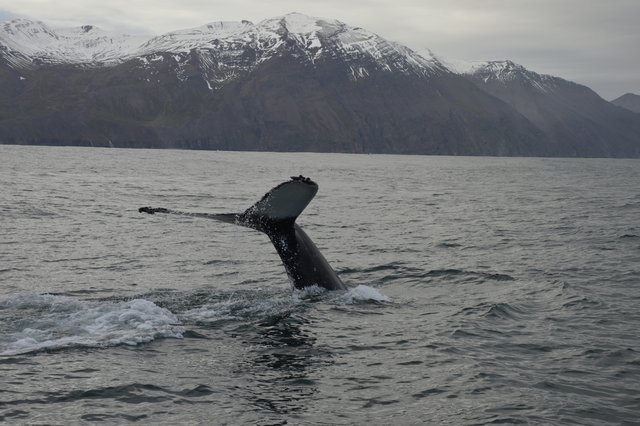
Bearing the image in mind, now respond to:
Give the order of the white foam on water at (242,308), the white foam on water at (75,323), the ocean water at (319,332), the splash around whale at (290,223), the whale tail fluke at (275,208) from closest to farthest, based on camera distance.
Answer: the ocean water at (319,332) → the white foam on water at (75,323) → the whale tail fluke at (275,208) → the splash around whale at (290,223) → the white foam on water at (242,308)

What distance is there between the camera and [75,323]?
39.5 ft

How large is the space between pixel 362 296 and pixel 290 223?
3034 millimetres

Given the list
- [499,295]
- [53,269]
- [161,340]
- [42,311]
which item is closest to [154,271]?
[53,269]

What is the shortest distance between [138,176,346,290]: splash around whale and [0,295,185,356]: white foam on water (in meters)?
2.01

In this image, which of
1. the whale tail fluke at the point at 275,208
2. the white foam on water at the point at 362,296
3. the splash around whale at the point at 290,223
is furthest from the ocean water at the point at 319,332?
the whale tail fluke at the point at 275,208

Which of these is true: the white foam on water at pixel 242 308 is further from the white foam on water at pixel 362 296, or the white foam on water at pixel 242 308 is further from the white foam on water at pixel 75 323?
the white foam on water at pixel 362 296

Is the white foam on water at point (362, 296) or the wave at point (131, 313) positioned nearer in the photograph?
the wave at point (131, 313)

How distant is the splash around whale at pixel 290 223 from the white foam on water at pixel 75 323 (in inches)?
79.3

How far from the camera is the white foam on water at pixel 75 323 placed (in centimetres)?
1098

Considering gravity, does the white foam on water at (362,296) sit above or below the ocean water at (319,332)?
above

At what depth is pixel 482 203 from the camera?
1761 inches

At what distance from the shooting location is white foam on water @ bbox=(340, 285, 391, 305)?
568 inches

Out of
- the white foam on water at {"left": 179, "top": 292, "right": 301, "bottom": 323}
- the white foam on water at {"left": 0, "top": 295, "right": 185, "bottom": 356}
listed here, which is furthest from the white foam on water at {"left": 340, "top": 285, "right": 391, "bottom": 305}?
the white foam on water at {"left": 0, "top": 295, "right": 185, "bottom": 356}

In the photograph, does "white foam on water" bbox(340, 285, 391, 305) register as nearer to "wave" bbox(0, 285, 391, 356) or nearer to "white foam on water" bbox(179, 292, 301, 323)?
"wave" bbox(0, 285, 391, 356)
